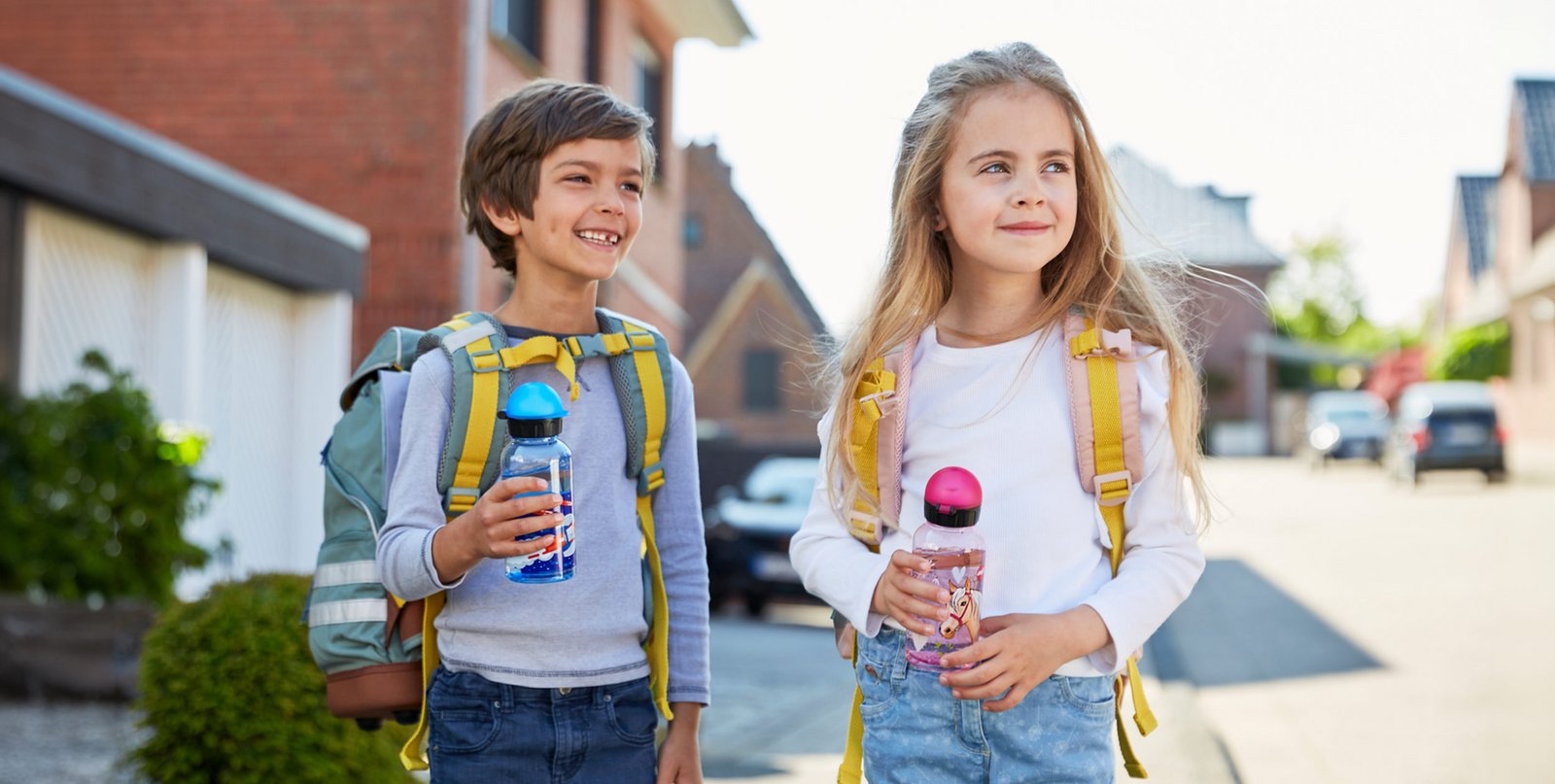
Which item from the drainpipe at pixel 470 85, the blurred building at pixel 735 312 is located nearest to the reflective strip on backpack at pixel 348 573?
the drainpipe at pixel 470 85

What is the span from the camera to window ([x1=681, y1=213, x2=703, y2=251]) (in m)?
43.9

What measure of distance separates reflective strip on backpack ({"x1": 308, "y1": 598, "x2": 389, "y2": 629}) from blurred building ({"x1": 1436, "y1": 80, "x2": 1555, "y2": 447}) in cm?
3684

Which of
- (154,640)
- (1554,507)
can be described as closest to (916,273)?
(154,640)

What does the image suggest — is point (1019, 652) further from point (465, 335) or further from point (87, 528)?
point (87, 528)

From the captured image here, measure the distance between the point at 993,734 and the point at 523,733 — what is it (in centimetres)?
81

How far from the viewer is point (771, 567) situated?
1224 cm

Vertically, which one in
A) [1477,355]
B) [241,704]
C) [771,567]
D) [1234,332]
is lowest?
[771,567]

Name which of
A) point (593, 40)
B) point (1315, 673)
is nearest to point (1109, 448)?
point (1315, 673)

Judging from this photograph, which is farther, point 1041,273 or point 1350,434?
point 1350,434

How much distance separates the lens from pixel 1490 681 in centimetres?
788

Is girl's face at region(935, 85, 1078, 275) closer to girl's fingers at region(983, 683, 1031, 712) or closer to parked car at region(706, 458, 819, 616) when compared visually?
girl's fingers at region(983, 683, 1031, 712)

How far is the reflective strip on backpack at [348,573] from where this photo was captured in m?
2.54

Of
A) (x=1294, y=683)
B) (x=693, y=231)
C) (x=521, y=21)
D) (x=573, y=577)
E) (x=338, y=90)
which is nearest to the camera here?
(x=573, y=577)

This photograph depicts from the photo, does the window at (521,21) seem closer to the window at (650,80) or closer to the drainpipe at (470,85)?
the drainpipe at (470,85)
